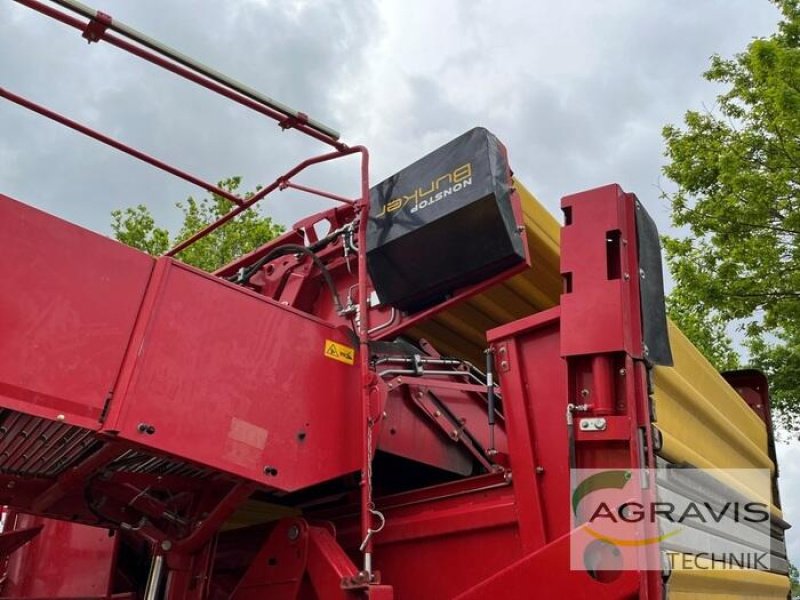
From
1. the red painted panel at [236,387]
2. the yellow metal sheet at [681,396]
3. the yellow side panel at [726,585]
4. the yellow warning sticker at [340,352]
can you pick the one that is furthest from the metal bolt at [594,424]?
the yellow warning sticker at [340,352]

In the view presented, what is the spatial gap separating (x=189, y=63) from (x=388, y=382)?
1.73 meters

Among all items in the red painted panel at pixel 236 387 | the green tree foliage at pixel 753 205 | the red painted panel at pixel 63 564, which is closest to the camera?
the red painted panel at pixel 236 387

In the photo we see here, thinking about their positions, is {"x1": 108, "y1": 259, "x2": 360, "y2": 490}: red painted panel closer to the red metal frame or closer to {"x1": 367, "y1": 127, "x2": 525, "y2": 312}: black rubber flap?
the red metal frame

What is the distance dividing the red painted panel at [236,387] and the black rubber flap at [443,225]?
0.46 m

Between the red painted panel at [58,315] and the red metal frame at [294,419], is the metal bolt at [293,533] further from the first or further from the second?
the red painted panel at [58,315]

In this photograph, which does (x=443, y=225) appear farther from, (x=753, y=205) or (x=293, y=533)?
(x=753, y=205)

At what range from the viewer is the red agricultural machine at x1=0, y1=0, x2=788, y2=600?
2611 mm

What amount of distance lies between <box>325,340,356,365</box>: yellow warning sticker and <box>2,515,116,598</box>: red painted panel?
66.7 inches

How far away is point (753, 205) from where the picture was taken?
8.52 meters

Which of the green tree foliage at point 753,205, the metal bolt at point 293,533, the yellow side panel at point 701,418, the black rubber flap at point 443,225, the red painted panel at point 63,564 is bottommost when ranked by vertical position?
the red painted panel at point 63,564

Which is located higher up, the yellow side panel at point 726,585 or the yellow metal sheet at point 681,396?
the yellow metal sheet at point 681,396

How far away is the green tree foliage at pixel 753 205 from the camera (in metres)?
8.47

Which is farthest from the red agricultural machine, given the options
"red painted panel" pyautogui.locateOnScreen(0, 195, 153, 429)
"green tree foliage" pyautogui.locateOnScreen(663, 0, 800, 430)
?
"green tree foliage" pyautogui.locateOnScreen(663, 0, 800, 430)

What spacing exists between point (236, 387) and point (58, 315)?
70 cm
